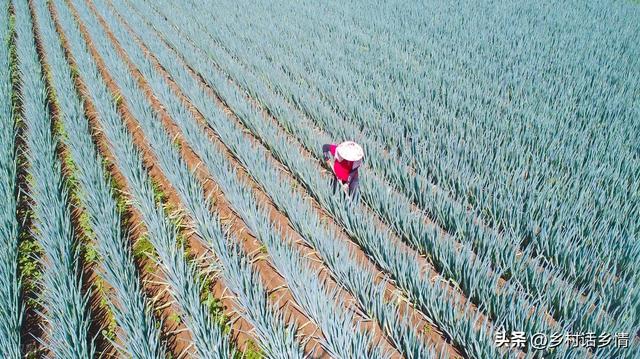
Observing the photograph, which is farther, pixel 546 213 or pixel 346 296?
pixel 546 213

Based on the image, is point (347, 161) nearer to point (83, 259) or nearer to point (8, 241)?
point (83, 259)

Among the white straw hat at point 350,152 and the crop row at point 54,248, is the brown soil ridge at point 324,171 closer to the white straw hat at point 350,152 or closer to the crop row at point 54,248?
the white straw hat at point 350,152

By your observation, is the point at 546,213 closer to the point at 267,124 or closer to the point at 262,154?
the point at 262,154

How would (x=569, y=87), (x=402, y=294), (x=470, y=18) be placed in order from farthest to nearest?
(x=470, y=18) < (x=569, y=87) < (x=402, y=294)

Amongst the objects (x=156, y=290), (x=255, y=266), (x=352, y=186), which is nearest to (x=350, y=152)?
(x=352, y=186)

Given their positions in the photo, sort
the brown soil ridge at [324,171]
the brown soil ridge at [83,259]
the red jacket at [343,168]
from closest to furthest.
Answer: the brown soil ridge at [83,259]
the red jacket at [343,168]
the brown soil ridge at [324,171]

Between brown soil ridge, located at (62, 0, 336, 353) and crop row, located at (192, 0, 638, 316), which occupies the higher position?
crop row, located at (192, 0, 638, 316)

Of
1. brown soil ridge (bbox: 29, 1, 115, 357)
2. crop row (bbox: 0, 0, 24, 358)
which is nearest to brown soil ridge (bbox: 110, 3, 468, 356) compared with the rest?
brown soil ridge (bbox: 29, 1, 115, 357)

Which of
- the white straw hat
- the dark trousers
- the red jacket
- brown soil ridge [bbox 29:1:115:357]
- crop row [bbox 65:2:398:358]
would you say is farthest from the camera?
the dark trousers

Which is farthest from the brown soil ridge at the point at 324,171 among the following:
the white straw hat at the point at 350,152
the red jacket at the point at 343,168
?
the white straw hat at the point at 350,152

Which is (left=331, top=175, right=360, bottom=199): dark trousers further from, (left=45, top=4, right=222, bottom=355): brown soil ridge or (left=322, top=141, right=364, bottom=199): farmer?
(left=45, top=4, right=222, bottom=355): brown soil ridge

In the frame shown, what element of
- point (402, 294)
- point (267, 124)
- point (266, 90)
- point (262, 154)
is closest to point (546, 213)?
point (402, 294)
